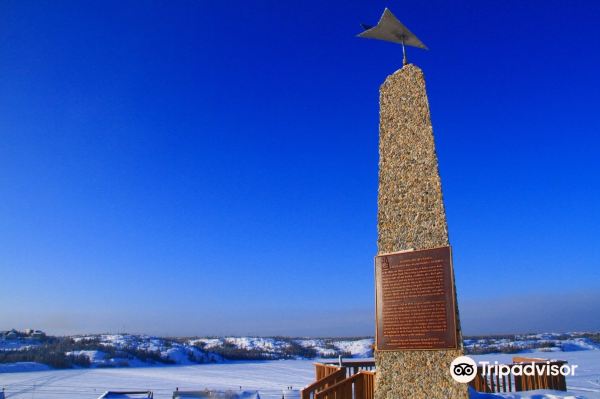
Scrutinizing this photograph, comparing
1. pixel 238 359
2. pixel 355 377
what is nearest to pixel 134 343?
pixel 238 359

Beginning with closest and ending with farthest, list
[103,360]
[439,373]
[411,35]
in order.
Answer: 1. [439,373]
2. [411,35]
3. [103,360]

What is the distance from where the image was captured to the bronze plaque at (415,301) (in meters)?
6.32

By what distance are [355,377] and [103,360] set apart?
60385mm

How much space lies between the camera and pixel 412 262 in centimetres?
688

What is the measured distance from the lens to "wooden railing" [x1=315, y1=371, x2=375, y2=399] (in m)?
7.41

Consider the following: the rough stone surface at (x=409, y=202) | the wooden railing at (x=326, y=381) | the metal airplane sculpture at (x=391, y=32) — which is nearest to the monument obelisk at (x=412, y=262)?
the rough stone surface at (x=409, y=202)

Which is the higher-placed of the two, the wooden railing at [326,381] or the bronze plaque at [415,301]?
the bronze plaque at [415,301]

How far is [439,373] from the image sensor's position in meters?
6.24

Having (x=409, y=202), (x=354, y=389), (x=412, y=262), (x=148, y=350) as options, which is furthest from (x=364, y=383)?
(x=148, y=350)

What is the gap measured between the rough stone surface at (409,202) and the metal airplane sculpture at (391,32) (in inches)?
33.6

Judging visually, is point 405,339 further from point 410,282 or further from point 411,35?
point 411,35

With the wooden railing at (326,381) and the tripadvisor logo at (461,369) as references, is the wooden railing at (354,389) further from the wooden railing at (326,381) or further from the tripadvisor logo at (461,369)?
the tripadvisor logo at (461,369)

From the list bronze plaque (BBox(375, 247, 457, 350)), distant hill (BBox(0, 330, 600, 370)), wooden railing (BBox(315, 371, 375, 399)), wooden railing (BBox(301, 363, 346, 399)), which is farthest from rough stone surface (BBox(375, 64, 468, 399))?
distant hill (BBox(0, 330, 600, 370))

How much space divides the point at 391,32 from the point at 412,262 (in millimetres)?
4476
